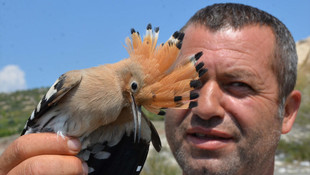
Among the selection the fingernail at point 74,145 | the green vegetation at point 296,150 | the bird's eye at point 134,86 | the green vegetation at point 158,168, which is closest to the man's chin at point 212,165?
the bird's eye at point 134,86

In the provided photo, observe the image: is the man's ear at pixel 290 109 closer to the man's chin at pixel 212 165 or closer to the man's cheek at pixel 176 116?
the man's chin at pixel 212 165

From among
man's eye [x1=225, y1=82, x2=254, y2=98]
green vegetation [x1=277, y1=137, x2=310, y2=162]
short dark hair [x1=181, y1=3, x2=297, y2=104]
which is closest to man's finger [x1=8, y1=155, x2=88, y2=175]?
man's eye [x1=225, y1=82, x2=254, y2=98]

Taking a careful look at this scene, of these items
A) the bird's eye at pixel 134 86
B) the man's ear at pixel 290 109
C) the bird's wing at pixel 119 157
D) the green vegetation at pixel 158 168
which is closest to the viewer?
the bird's eye at pixel 134 86

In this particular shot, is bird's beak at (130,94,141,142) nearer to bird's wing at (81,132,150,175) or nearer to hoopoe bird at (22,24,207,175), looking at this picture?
hoopoe bird at (22,24,207,175)

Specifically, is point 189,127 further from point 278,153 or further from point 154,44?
point 278,153

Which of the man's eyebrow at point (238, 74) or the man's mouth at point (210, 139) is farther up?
the man's eyebrow at point (238, 74)

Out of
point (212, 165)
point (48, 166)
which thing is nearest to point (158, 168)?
point (212, 165)

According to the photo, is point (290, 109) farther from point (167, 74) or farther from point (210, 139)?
point (167, 74)
